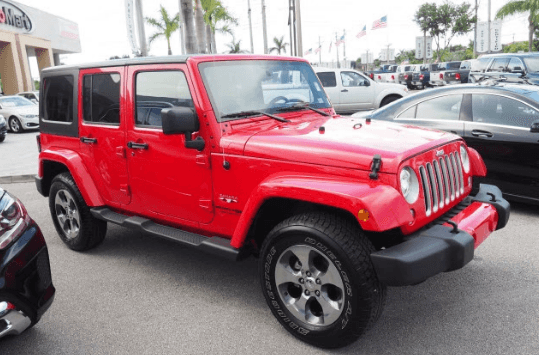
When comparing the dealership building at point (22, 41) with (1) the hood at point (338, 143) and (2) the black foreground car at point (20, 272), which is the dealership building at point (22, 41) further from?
(1) the hood at point (338, 143)

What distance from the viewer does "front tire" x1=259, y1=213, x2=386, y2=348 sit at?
9.11ft

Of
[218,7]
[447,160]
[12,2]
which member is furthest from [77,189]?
[12,2]

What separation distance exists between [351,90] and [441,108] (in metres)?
9.52

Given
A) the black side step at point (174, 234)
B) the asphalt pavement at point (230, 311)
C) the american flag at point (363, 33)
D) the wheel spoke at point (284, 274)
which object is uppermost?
the american flag at point (363, 33)

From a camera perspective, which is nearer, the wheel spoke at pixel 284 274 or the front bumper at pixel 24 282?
the front bumper at pixel 24 282

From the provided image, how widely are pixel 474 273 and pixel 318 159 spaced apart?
2.02 meters

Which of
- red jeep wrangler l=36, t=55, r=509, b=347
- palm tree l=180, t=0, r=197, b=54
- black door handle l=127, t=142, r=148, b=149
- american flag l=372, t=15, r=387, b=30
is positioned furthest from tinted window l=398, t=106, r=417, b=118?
american flag l=372, t=15, r=387, b=30

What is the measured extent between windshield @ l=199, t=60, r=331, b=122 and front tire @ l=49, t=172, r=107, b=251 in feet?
6.65

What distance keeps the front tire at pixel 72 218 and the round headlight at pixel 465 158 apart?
349 cm

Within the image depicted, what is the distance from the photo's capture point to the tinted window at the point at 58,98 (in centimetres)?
481

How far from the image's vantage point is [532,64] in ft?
41.1

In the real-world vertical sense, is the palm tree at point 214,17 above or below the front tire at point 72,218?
above

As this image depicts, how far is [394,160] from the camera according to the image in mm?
2779

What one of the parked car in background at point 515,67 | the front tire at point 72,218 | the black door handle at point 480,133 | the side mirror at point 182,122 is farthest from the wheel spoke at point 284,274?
the parked car in background at point 515,67
